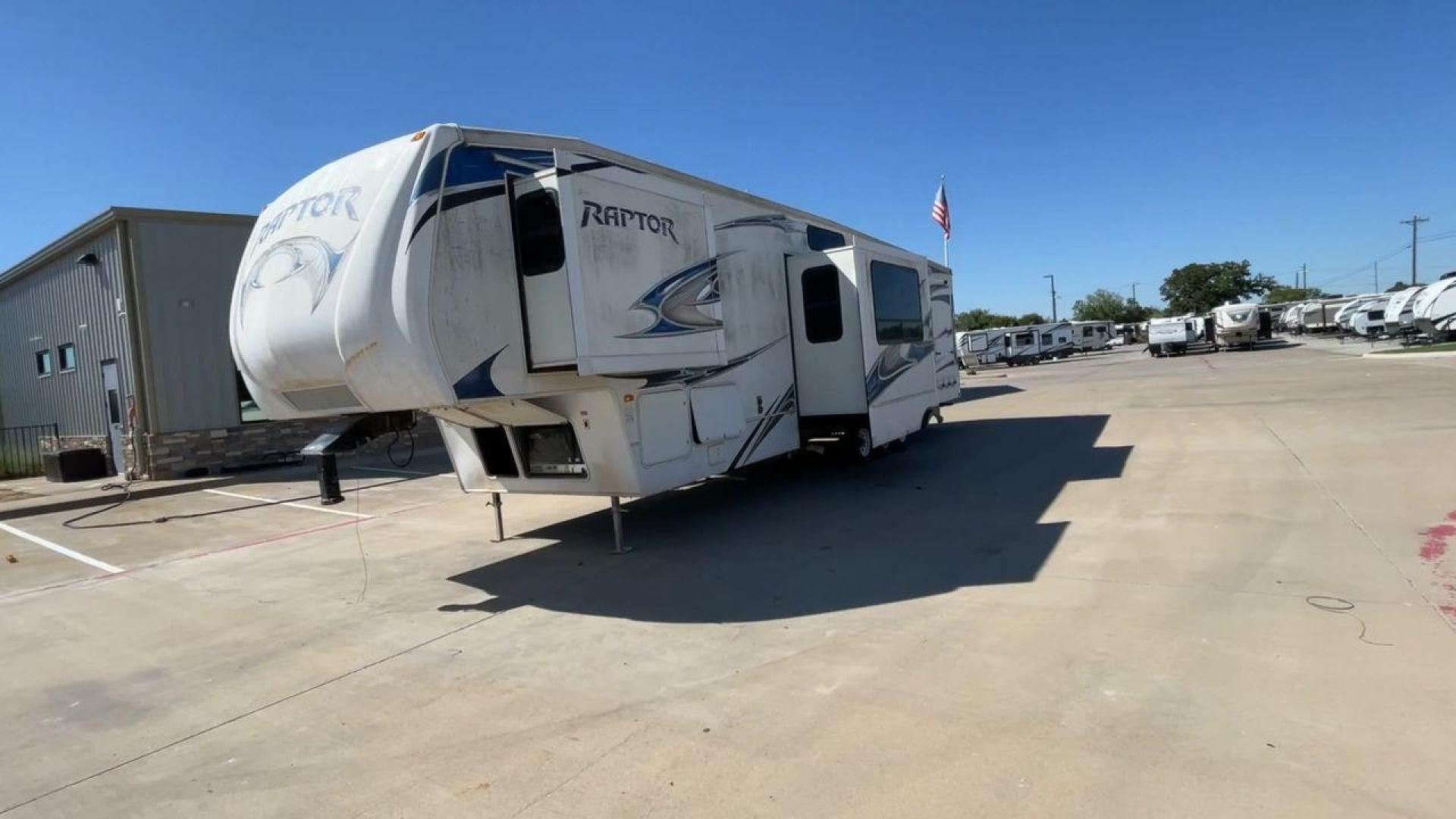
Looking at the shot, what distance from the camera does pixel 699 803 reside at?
305 centimetres

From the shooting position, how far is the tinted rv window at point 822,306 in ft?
30.0

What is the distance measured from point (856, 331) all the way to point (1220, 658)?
567cm

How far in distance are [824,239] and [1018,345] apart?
137 feet

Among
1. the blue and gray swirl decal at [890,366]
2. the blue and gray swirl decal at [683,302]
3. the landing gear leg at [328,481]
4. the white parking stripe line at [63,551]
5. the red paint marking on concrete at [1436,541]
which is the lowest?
the red paint marking on concrete at [1436,541]

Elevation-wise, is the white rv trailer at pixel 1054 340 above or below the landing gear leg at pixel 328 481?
above

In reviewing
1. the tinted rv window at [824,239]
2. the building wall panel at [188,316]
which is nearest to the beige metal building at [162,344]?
the building wall panel at [188,316]

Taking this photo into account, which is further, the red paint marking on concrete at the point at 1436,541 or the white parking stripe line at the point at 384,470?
the white parking stripe line at the point at 384,470

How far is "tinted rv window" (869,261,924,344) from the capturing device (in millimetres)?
9688

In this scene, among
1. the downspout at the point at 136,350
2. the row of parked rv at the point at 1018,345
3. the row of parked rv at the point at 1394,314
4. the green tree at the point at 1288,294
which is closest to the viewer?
the downspout at the point at 136,350

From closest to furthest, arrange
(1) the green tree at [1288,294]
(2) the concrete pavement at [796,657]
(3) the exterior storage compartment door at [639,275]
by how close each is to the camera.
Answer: (2) the concrete pavement at [796,657]
(3) the exterior storage compartment door at [639,275]
(1) the green tree at [1288,294]

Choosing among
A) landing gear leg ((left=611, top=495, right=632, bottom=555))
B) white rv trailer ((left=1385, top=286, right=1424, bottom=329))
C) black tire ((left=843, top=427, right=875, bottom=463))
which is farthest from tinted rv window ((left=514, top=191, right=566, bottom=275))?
white rv trailer ((left=1385, top=286, right=1424, bottom=329))

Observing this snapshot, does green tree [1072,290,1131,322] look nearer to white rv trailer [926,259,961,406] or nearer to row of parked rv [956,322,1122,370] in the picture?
row of parked rv [956,322,1122,370]

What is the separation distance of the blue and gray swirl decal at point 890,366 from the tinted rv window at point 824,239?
1537 millimetres

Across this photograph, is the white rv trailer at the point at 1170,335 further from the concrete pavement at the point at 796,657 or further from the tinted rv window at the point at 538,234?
the tinted rv window at the point at 538,234
